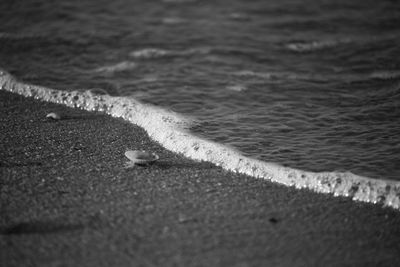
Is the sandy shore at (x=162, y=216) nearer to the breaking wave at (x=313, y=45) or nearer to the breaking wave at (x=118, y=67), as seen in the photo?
the breaking wave at (x=118, y=67)

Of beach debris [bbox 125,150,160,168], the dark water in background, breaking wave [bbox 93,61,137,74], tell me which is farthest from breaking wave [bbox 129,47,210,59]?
beach debris [bbox 125,150,160,168]

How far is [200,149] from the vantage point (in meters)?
4.88

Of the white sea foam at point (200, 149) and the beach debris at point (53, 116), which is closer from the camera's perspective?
the white sea foam at point (200, 149)

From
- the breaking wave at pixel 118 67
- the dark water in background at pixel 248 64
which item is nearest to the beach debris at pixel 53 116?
the dark water in background at pixel 248 64

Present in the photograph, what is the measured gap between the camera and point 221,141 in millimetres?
Result: 5070

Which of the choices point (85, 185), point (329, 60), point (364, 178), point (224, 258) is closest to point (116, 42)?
point (329, 60)

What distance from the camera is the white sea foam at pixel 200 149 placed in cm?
419

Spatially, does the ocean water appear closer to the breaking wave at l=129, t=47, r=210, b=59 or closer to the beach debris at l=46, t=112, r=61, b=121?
the breaking wave at l=129, t=47, r=210, b=59

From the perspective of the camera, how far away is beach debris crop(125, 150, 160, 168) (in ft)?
14.5

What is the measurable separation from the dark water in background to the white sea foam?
0.17 metres

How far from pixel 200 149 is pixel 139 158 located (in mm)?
691

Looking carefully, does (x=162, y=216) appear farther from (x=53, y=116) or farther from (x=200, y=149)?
(x=53, y=116)

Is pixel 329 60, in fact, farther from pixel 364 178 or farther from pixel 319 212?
pixel 319 212

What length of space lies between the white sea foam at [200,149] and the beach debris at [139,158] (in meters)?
0.49
